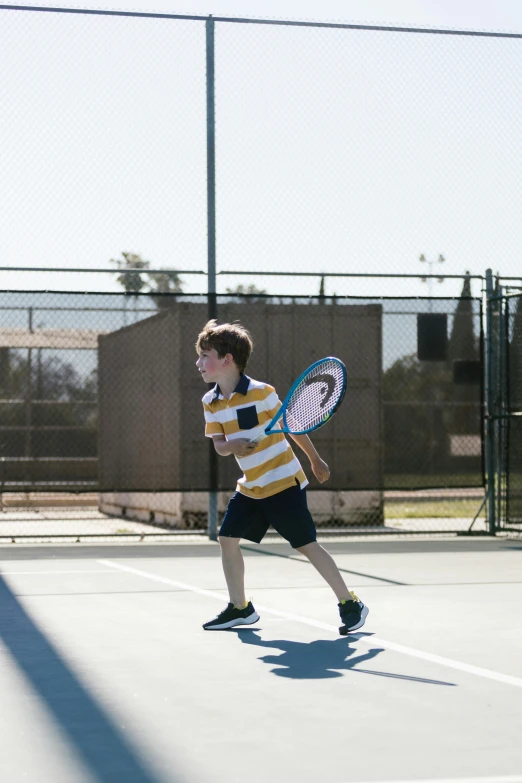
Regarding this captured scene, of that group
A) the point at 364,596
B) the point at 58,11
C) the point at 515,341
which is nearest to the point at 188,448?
the point at 515,341

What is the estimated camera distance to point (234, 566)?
244 inches

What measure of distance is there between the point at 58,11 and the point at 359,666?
785 centimetres

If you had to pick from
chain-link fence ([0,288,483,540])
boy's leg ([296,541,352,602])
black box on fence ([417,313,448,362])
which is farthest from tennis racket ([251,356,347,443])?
black box on fence ([417,313,448,362])

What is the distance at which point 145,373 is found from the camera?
12.8 meters

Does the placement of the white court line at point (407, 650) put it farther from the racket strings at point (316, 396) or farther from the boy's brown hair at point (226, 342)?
the boy's brown hair at point (226, 342)

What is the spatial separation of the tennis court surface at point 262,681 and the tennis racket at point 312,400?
0.98 m

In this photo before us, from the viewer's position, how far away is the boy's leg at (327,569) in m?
5.99

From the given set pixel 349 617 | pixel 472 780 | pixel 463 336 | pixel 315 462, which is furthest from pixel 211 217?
pixel 472 780

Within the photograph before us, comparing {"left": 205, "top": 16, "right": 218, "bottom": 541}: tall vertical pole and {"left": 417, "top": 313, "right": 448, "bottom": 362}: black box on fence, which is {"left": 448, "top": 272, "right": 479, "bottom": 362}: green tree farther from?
{"left": 205, "top": 16, "right": 218, "bottom": 541}: tall vertical pole

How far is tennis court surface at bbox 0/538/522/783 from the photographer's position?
11.8 ft

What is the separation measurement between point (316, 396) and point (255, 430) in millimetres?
368

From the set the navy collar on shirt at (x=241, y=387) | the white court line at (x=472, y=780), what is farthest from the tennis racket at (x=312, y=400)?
the white court line at (x=472, y=780)

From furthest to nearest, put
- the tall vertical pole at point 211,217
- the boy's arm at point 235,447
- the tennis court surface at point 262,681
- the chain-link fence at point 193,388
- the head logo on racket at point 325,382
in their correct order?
the chain-link fence at point 193,388
the tall vertical pole at point 211,217
the head logo on racket at point 325,382
the boy's arm at point 235,447
the tennis court surface at point 262,681

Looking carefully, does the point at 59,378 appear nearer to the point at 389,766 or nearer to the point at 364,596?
the point at 364,596
